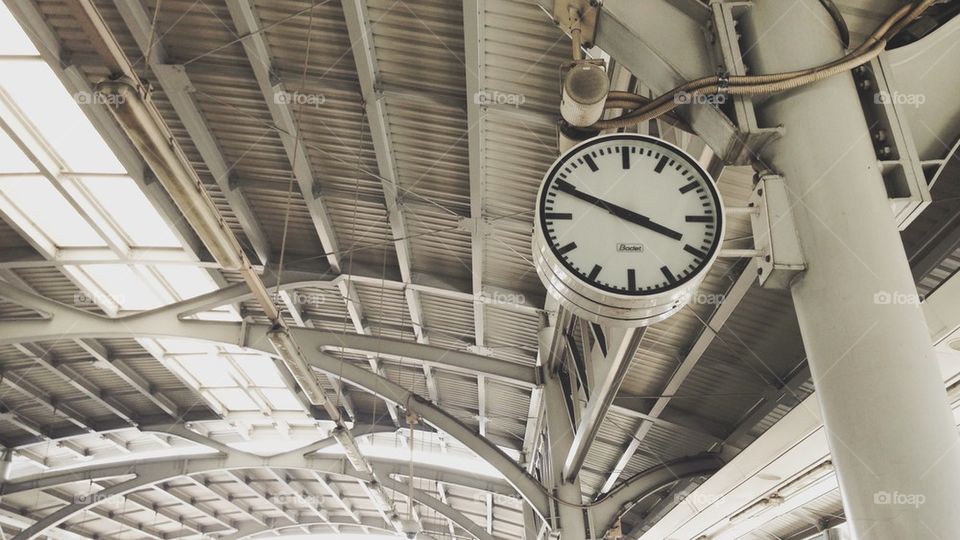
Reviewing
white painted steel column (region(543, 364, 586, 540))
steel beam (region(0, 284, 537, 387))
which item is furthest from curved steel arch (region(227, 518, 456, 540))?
white painted steel column (region(543, 364, 586, 540))

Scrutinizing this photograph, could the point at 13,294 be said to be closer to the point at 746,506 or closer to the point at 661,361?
the point at 661,361

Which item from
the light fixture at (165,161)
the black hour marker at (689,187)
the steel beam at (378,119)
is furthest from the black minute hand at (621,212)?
the steel beam at (378,119)

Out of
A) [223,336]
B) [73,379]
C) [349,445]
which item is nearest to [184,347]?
[73,379]

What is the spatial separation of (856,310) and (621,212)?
1294 mm

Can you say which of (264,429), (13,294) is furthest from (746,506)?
(264,429)

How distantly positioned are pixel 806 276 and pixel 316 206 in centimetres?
1105

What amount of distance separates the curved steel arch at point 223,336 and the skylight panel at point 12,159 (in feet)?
10.6

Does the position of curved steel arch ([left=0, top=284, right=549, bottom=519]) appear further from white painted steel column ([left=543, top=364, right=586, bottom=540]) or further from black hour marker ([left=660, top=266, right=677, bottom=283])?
black hour marker ([left=660, top=266, right=677, bottom=283])

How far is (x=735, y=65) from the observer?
13.7 ft

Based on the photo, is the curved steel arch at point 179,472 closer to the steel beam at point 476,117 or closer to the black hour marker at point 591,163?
the steel beam at point 476,117

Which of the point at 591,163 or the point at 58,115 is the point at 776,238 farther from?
the point at 58,115

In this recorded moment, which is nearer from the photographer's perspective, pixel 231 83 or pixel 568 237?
pixel 568 237

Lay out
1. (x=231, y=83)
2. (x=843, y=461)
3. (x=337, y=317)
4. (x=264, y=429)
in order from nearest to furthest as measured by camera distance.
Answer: (x=843, y=461) → (x=231, y=83) → (x=337, y=317) → (x=264, y=429)

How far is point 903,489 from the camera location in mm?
3148
